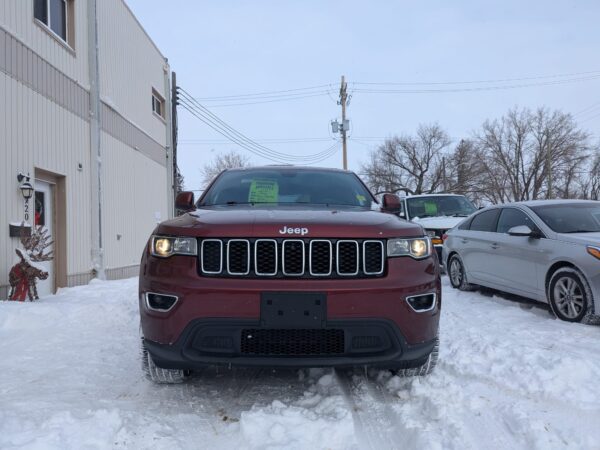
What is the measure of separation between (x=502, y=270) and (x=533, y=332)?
1.91 metres

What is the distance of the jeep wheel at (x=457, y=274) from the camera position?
25.6ft

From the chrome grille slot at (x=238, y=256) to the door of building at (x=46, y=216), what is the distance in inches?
282

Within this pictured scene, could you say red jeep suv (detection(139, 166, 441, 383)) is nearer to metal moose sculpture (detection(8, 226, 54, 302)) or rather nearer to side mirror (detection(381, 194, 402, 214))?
side mirror (detection(381, 194, 402, 214))

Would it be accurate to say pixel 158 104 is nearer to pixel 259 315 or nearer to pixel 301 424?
pixel 259 315

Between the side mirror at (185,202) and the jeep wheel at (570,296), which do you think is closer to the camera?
the side mirror at (185,202)

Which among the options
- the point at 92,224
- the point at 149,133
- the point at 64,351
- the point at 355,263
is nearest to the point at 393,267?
the point at 355,263

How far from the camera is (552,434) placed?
102 inches

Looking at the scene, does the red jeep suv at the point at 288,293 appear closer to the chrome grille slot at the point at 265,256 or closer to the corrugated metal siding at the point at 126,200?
the chrome grille slot at the point at 265,256

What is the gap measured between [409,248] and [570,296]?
3312 mm

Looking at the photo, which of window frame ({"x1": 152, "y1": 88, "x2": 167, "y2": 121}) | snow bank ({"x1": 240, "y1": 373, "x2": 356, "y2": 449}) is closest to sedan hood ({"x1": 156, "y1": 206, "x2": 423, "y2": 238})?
snow bank ({"x1": 240, "y1": 373, "x2": 356, "y2": 449})

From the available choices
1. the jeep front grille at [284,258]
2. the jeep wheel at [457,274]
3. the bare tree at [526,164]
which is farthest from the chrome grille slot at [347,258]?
the bare tree at [526,164]

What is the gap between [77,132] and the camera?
33.1 ft

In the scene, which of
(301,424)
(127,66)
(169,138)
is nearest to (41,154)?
(127,66)

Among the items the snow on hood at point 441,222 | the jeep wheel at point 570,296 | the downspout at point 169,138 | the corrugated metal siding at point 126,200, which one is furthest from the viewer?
the downspout at point 169,138
